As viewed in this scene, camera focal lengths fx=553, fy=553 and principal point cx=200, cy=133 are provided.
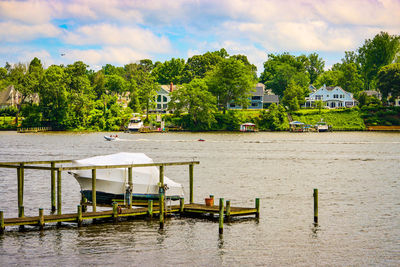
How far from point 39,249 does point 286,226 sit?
1880 centimetres

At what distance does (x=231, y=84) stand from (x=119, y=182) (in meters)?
147

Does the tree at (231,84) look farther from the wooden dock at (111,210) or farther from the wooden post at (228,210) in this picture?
the wooden post at (228,210)

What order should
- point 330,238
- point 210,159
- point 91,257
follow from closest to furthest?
point 91,257, point 330,238, point 210,159

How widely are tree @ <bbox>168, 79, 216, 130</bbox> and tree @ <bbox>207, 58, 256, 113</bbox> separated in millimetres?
6339

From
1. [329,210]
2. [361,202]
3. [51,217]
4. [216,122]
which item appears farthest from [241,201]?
[216,122]

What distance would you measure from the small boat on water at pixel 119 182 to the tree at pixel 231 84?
144m

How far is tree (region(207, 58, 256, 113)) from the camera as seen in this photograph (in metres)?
186

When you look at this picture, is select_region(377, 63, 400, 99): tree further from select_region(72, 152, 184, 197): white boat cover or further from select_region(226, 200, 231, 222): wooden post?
select_region(226, 200, 231, 222): wooden post

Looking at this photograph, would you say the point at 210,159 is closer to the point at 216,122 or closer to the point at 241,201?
the point at 241,201

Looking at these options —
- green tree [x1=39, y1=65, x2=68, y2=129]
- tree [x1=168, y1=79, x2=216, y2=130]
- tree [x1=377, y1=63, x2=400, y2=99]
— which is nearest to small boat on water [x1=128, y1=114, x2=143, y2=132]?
tree [x1=168, y1=79, x2=216, y2=130]

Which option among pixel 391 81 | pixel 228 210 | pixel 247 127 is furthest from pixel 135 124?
pixel 228 210

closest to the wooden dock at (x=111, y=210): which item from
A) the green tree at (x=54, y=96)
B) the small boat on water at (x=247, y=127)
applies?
the green tree at (x=54, y=96)

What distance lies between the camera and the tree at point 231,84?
18650 centimetres

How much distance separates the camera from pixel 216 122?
7195 inches
